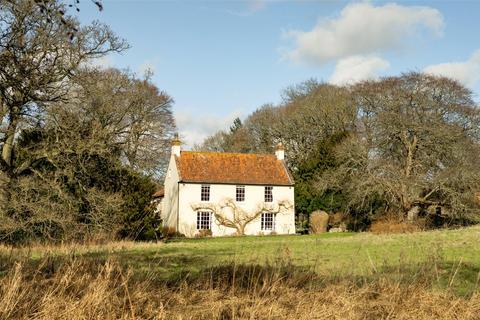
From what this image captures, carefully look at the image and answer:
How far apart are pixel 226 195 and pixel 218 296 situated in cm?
3377

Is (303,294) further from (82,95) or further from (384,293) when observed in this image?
(82,95)

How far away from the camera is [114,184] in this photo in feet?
82.6

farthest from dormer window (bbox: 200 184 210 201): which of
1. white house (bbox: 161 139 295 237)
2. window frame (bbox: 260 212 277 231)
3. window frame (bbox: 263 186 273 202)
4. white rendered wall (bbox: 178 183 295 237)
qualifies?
window frame (bbox: 260 212 277 231)

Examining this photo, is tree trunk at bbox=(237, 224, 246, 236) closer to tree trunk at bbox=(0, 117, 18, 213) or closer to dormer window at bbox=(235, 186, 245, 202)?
dormer window at bbox=(235, 186, 245, 202)

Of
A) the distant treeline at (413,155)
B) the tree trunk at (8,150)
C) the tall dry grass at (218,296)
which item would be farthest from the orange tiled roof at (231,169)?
the tall dry grass at (218,296)

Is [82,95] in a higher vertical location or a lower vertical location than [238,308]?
higher

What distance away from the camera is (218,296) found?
5.92m

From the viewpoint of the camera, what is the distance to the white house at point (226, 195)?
127 feet

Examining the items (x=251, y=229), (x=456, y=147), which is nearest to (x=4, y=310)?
(x=456, y=147)

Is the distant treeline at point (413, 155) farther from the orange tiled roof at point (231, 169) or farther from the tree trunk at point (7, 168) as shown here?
the tree trunk at point (7, 168)

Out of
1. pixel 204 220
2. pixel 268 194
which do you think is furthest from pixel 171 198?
pixel 268 194

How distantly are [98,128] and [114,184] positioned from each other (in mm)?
4839

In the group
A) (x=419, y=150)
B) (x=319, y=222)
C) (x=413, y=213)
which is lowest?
(x=319, y=222)

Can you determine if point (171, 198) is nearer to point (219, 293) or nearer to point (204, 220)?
point (204, 220)
